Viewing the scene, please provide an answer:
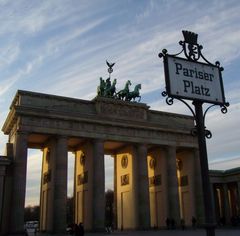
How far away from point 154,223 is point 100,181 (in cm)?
1528

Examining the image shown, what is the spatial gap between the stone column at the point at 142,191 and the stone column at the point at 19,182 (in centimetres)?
1636

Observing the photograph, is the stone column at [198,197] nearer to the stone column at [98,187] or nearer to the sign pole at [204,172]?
the stone column at [98,187]

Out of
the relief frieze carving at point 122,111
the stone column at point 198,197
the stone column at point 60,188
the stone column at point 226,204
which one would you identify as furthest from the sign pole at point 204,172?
the stone column at point 226,204

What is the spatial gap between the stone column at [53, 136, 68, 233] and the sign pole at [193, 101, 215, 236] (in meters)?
39.5

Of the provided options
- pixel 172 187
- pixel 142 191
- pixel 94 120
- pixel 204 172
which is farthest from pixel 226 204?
pixel 204 172

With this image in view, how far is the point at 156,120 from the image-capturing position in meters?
56.7

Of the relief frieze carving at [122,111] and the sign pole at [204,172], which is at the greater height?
the relief frieze carving at [122,111]

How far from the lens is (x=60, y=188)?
45.9m

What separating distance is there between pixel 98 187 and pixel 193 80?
136 feet

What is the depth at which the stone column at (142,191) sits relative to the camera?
50.7 m

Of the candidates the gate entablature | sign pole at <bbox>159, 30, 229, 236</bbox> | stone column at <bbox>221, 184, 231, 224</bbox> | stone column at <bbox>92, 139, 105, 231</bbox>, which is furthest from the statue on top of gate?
sign pole at <bbox>159, 30, 229, 236</bbox>

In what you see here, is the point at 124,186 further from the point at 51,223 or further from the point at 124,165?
the point at 51,223

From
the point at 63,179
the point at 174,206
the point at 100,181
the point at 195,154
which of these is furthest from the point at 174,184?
the point at 63,179

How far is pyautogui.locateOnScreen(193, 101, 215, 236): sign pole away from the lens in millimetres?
7480
